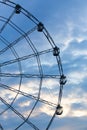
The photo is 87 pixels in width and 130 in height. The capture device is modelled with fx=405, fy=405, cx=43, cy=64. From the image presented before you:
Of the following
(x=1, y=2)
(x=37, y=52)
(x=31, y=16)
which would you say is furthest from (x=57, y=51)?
(x=1, y=2)

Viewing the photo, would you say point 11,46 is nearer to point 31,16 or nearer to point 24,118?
point 31,16

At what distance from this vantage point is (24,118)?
41250 mm

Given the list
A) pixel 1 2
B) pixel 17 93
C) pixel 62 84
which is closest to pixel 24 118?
pixel 17 93

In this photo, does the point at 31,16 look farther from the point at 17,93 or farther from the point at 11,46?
the point at 17,93


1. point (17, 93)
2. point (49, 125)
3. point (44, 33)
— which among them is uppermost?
point (44, 33)

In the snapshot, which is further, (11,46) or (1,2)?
(11,46)

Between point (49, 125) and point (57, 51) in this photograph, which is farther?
point (57, 51)

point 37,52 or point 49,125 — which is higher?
point 37,52

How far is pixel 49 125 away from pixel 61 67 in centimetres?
610

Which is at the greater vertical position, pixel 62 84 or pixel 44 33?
pixel 44 33

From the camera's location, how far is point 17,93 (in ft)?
136

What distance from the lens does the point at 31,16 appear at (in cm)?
4059

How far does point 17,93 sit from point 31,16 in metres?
7.98

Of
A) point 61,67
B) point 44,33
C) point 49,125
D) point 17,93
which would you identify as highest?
point 44,33
